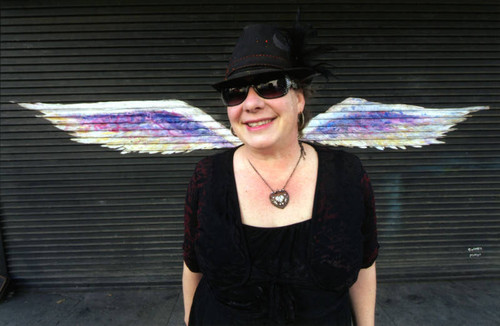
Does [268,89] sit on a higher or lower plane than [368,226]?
higher

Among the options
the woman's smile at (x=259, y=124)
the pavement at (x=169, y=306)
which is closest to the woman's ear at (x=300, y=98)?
the woman's smile at (x=259, y=124)

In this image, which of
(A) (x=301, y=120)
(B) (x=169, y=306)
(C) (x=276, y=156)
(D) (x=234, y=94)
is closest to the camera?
(D) (x=234, y=94)

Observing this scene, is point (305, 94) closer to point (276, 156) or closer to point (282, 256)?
point (276, 156)

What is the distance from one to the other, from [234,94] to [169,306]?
9.78ft

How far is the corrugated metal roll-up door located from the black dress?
2.14 m

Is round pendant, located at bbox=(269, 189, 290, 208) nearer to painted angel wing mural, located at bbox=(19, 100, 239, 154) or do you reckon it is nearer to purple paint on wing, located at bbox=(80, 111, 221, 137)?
painted angel wing mural, located at bbox=(19, 100, 239, 154)

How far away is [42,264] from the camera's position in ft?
11.9

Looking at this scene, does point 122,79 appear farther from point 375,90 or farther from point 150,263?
point 375,90

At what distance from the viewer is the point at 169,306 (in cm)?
332

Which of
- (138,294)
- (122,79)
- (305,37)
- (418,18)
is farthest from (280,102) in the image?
(138,294)

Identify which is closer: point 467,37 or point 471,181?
point 467,37

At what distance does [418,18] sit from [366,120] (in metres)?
1.28

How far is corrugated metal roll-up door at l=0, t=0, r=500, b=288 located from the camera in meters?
3.21

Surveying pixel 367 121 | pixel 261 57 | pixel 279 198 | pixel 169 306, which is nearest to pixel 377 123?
pixel 367 121
